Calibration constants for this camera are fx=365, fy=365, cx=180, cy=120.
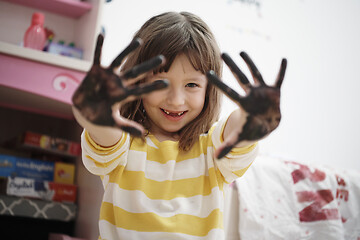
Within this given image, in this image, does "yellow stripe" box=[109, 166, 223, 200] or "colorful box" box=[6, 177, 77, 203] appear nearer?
"yellow stripe" box=[109, 166, 223, 200]

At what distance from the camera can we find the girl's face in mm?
791

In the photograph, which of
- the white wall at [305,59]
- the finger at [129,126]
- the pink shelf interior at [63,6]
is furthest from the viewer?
the white wall at [305,59]

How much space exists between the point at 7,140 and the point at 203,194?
1.22m

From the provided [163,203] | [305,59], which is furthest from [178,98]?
[305,59]

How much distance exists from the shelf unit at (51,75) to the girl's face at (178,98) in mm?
416

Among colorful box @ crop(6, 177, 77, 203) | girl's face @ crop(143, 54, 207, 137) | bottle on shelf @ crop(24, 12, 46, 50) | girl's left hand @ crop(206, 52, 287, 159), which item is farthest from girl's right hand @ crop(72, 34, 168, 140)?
bottle on shelf @ crop(24, 12, 46, 50)

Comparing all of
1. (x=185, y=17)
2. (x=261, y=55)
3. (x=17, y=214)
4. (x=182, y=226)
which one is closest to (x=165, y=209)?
(x=182, y=226)

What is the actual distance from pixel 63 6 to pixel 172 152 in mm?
1164

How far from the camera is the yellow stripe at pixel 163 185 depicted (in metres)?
0.79

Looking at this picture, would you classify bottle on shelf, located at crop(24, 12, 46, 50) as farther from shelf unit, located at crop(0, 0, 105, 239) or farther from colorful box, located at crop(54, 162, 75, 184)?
colorful box, located at crop(54, 162, 75, 184)

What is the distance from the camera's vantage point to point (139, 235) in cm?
75

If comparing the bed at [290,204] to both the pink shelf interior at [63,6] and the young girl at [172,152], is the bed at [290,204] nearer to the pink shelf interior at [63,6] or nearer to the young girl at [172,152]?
the young girl at [172,152]

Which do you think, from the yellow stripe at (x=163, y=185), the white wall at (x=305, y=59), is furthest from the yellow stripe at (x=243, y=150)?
the white wall at (x=305, y=59)

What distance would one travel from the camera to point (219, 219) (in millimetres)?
782
